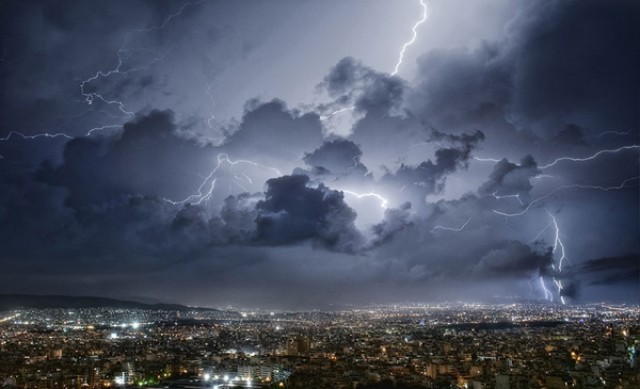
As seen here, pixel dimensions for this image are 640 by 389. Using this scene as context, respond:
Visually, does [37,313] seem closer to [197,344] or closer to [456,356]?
[197,344]

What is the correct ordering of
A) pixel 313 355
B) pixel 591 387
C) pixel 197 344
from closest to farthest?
pixel 591 387, pixel 313 355, pixel 197 344

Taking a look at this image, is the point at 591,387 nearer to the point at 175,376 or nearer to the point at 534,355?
the point at 534,355

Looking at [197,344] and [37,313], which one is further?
[37,313]

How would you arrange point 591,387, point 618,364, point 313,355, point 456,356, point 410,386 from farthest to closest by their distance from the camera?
point 313,355 → point 456,356 → point 618,364 → point 410,386 → point 591,387

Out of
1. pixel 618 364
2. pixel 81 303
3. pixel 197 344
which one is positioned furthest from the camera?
pixel 81 303

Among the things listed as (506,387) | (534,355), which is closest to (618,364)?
(534,355)

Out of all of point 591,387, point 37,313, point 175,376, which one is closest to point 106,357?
point 175,376

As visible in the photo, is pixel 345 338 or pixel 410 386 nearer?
pixel 410 386

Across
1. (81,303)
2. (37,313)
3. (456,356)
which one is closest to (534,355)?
(456,356)

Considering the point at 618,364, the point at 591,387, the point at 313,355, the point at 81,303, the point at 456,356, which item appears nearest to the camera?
the point at 591,387
